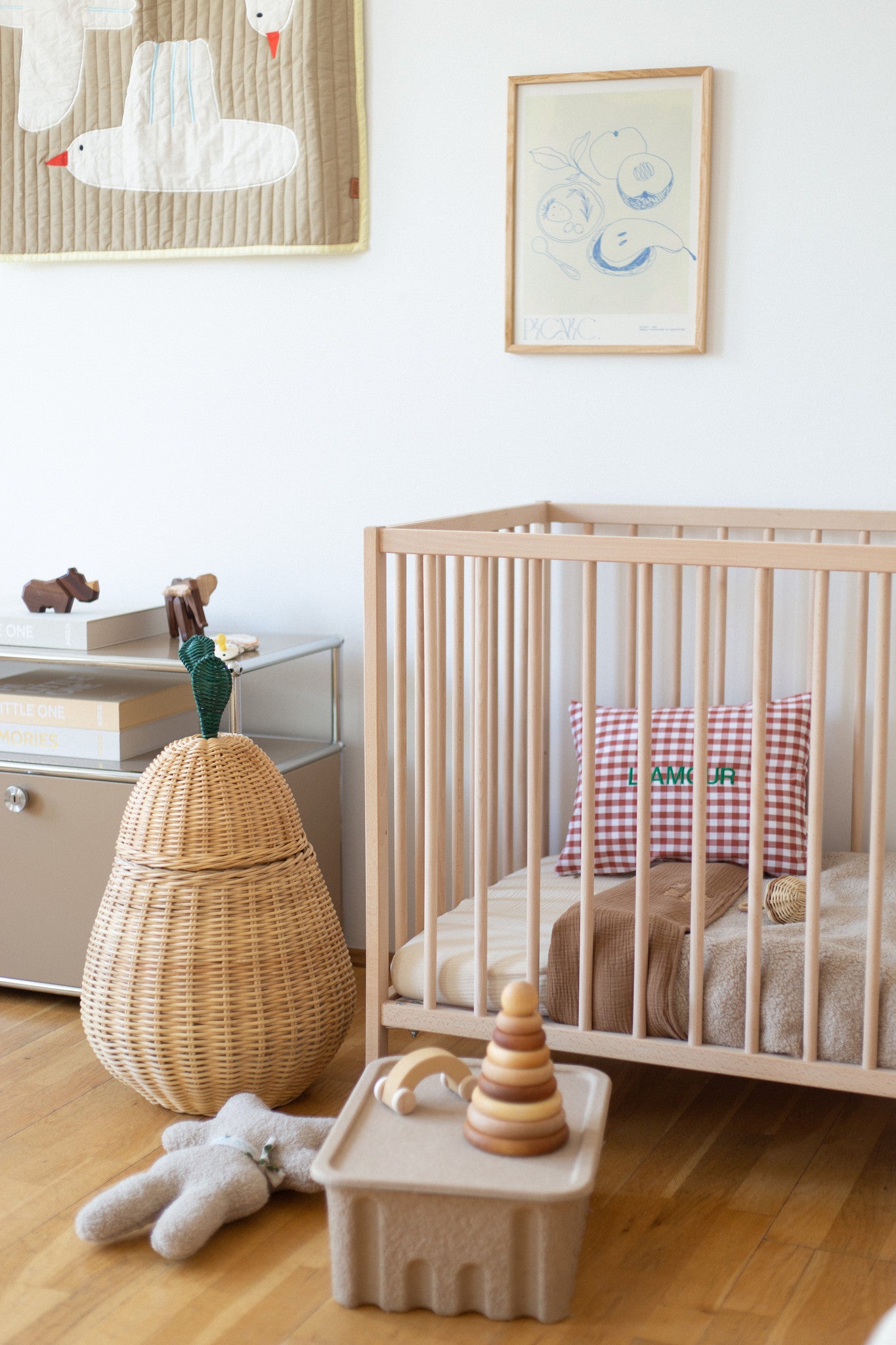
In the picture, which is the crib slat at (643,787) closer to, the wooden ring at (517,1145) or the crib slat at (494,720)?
the wooden ring at (517,1145)

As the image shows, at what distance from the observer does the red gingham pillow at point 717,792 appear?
2.06 metres

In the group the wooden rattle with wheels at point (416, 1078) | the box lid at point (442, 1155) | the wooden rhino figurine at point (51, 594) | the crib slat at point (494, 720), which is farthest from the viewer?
the wooden rhino figurine at point (51, 594)

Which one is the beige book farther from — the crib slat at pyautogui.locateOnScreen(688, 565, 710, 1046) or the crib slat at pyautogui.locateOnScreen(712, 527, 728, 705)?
the crib slat at pyautogui.locateOnScreen(688, 565, 710, 1046)

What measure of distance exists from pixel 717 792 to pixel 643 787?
0.40m

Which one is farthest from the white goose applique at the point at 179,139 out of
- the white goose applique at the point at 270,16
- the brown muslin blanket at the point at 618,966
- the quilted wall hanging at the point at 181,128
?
the brown muslin blanket at the point at 618,966

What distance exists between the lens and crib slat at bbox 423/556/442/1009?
71.2 inches

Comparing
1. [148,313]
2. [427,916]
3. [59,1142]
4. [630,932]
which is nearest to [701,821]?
[630,932]

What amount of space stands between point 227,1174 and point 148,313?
1.59 meters

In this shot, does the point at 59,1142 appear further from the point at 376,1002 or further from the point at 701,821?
the point at 701,821

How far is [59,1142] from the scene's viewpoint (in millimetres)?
1844

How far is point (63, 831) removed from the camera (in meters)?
2.25

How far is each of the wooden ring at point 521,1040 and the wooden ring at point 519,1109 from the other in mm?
55

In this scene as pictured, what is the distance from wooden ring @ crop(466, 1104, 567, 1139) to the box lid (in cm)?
2

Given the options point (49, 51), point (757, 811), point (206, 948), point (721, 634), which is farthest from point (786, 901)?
point (49, 51)
